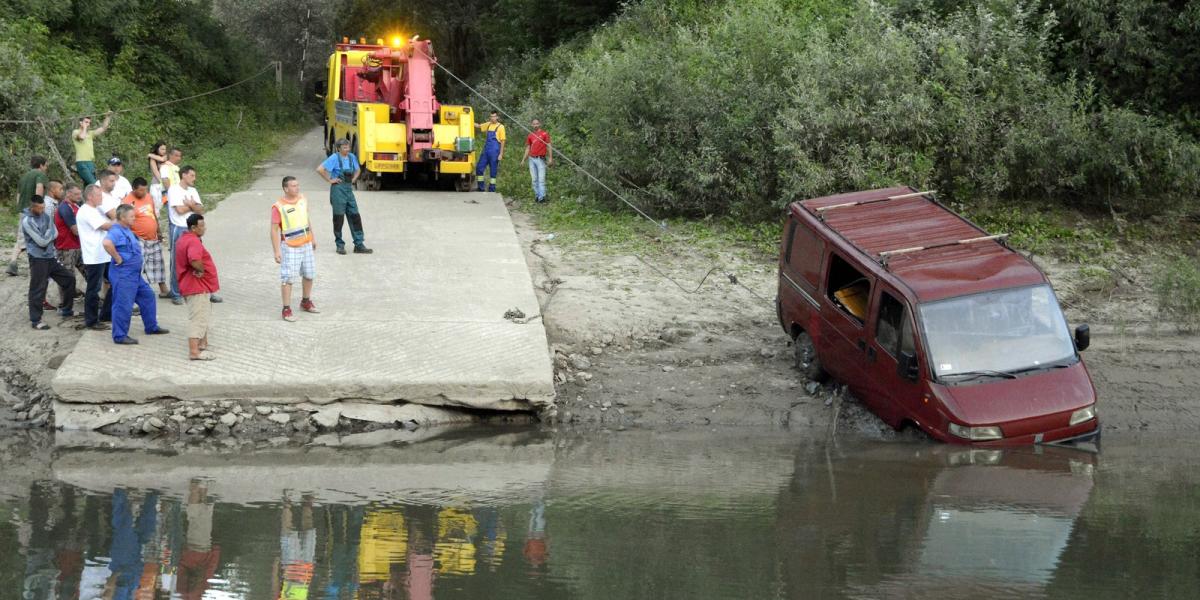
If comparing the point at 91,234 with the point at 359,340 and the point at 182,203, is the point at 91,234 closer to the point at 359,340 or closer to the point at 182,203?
the point at 182,203

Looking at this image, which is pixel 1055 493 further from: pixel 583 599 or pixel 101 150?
pixel 101 150

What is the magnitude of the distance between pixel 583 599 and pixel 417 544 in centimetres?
146

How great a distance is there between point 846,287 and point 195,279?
6127 mm

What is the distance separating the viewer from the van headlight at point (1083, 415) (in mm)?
10148

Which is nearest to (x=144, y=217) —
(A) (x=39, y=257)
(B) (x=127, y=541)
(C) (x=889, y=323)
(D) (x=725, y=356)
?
(A) (x=39, y=257)

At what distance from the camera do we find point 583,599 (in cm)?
715

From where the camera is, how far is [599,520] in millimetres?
8625

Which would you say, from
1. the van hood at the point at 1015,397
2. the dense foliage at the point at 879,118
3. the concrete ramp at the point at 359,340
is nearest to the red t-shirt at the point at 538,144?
the dense foliage at the point at 879,118

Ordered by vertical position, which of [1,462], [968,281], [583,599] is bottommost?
[1,462]

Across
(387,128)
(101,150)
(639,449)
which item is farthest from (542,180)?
(639,449)

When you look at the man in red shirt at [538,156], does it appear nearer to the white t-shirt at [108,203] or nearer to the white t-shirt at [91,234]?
the white t-shirt at [108,203]

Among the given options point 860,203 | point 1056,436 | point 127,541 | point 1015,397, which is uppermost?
point 860,203

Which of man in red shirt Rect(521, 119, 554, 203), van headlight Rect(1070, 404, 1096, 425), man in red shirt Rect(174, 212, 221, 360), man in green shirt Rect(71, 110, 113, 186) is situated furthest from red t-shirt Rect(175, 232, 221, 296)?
man in red shirt Rect(521, 119, 554, 203)

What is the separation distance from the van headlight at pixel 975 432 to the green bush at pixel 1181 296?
15.9 ft
